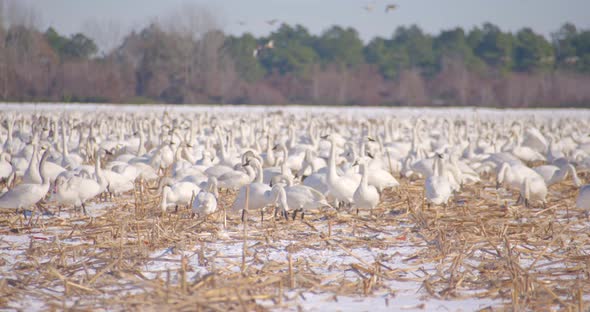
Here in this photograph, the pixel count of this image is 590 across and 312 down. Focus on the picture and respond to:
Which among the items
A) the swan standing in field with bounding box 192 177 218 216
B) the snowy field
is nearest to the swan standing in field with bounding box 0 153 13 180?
the snowy field

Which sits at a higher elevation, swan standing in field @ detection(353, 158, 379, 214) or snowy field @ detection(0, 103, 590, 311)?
swan standing in field @ detection(353, 158, 379, 214)

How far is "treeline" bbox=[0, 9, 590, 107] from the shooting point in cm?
4144

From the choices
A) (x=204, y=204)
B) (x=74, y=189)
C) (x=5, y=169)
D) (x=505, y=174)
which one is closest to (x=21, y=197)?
(x=74, y=189)

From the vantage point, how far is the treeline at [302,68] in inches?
1631

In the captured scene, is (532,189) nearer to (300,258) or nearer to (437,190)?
(437,190)

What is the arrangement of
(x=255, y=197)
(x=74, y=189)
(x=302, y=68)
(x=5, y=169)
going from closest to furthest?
(x=255, y=197), (x=74, y=189), (x=5, y=169), (x=302, y=68)

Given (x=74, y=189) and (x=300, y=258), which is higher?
(x=74, y=189)

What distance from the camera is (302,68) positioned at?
54906mm

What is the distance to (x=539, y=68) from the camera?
187 feet

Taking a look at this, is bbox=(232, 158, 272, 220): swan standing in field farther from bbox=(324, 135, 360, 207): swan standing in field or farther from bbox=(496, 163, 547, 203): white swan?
bbox=(496, 163, 547, 203): white swan

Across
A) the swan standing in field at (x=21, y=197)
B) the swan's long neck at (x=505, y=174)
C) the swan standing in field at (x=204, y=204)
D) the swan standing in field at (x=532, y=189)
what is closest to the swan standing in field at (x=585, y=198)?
the swan standing in field at (x=532, y=189)

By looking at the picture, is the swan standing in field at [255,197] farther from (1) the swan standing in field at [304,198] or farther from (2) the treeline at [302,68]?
(2) the treeline at [302,68]

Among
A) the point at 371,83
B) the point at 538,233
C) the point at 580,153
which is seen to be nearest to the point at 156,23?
the point at 371,83

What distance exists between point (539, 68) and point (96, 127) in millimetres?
47025
